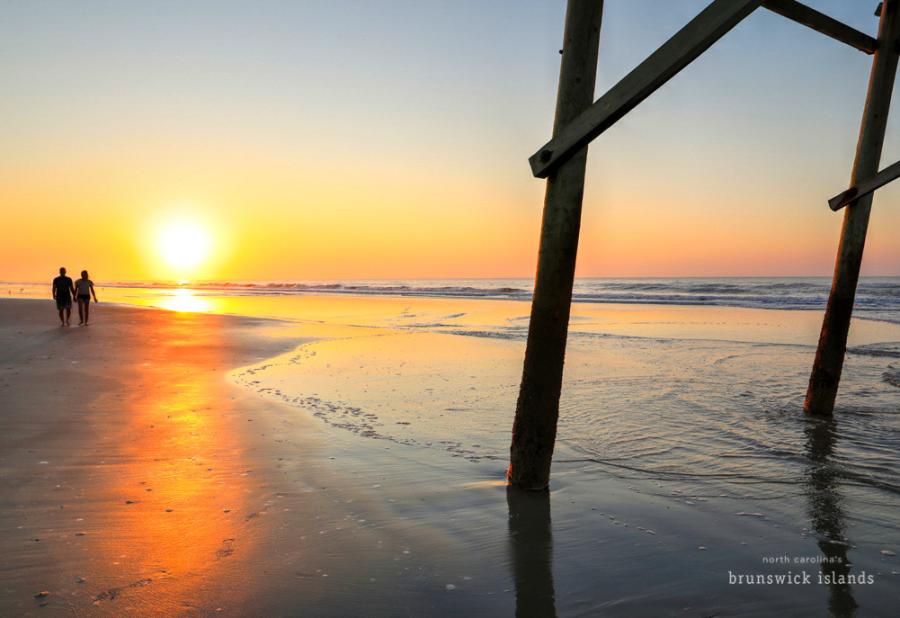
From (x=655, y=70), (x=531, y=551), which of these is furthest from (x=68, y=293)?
(x=655, y=70)

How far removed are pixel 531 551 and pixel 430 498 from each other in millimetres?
1020

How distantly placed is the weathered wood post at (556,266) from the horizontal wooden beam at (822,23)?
9.03 ft

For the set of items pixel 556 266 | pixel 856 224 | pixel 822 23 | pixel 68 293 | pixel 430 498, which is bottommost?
pixel 430 498

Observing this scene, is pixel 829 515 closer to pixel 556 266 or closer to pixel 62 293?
pixel 556 266

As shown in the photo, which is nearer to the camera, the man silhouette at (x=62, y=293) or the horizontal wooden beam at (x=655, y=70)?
the horizontal wooden beam at (x=655, y=70)

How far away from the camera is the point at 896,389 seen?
26.8 feet

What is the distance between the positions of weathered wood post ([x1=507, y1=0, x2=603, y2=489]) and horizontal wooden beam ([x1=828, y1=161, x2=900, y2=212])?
397 centimetres

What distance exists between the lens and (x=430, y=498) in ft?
13.4

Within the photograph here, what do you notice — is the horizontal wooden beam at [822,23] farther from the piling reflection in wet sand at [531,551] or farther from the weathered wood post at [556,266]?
the piling reflection in wet sand at [531,551]

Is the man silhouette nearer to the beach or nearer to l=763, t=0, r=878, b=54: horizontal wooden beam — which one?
the beach

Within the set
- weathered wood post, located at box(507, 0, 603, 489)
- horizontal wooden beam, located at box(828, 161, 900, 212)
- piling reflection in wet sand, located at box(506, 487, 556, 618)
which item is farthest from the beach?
horizontal wooden beam, located at box(828, 161, 900, 212)

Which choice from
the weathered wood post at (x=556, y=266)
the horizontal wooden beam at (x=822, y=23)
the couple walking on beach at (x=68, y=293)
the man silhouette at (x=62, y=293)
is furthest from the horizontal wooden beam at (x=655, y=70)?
the man silhouette at (x=62, y=293)

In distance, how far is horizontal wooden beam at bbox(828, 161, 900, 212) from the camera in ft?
18.9

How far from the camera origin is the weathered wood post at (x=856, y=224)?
616 centimetres
